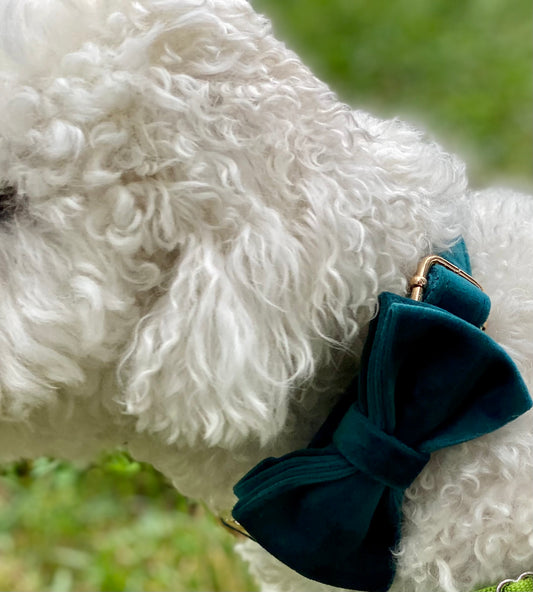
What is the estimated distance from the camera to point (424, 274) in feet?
4.19

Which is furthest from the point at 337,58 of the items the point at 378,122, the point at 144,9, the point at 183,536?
the point at 144,9

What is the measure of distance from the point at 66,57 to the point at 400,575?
0.92 meters

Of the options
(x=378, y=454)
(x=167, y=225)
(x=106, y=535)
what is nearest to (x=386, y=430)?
(x=378, y=454)

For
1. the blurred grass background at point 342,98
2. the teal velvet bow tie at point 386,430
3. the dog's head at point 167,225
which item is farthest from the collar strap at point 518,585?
the blurred grass background at point 342,98

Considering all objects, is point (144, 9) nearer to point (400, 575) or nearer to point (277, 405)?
point (277, 405)

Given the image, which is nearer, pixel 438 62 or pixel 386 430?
pixel 386 430

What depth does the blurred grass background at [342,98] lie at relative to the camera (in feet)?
8.25

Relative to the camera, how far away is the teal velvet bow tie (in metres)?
1.22

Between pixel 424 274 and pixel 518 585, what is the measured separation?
47cm

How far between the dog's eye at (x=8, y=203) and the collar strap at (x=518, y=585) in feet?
2.93

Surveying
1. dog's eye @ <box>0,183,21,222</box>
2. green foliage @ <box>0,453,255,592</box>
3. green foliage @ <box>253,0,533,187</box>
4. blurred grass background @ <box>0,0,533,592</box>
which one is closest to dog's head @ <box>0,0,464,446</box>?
dog's eye @ <box>0,183,21,222</box>

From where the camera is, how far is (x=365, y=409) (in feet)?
4.08

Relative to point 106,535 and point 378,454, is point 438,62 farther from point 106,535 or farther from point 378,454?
point 378,454

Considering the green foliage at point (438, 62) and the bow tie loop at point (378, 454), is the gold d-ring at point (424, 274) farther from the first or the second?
the green foliage at point (438, 62)
